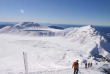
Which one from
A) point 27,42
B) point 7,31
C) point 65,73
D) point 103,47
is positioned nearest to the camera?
point 65,73

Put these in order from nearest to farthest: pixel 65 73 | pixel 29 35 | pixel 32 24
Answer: pixel 65 73 → pixel 29 35 → pixel 32 24

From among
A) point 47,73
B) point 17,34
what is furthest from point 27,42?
point 47,73

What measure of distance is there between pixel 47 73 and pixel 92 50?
162ft

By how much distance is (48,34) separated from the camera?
114 metres

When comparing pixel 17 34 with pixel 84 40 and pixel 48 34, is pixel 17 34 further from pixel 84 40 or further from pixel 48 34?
pixel 84 40

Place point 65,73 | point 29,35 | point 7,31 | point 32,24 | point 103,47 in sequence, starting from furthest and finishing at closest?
point 32,24 < point 7,31 < point 29,35 < point 103,47 < point 65,73

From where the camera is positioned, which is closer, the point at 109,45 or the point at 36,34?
the point at 109,45

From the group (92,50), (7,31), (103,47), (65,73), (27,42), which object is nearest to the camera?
(65,73)

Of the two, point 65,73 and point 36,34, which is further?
point 36,34

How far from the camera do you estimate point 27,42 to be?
72.0 metres

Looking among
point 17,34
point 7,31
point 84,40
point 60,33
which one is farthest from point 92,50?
point 7,31

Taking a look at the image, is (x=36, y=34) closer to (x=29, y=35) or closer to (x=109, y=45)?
(x=29, y=35)

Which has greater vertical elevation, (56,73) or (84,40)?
(56,73)

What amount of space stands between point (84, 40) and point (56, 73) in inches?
2758
